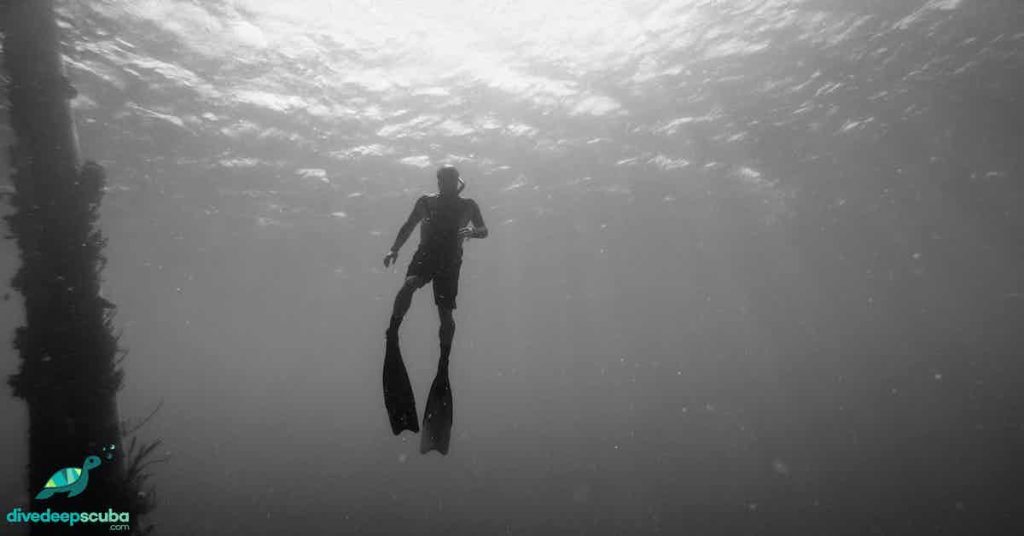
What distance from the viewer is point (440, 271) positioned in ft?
15.8

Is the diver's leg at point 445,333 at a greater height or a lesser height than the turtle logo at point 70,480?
greater

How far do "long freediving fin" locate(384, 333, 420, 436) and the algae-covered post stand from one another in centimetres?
548

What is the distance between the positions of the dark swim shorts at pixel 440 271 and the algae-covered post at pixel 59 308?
5.96 meters

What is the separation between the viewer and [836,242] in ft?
120

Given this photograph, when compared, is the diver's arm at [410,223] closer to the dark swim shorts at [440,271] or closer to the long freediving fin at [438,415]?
the dark swim shorts at [440,271]

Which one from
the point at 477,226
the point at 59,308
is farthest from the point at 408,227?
the point at 59,308

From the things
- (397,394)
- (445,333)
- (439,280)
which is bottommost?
(397,394)

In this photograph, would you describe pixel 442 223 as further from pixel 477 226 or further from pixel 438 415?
pixel 438 415

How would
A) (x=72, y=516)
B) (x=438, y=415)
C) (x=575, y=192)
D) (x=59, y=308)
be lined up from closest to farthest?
(x=438, y=415) < (x=72, y=516) < (x=59, y=308) < (x=575, y=192)

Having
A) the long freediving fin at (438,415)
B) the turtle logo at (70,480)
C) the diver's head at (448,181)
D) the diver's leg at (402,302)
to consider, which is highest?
the diver's head at (448,181)

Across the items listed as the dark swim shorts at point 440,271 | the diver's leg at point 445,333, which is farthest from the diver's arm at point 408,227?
the diver's leg at point 445,333

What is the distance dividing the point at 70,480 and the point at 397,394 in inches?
223

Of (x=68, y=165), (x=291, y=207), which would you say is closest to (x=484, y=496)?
(x=68, y=165)

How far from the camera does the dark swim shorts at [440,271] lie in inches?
186
